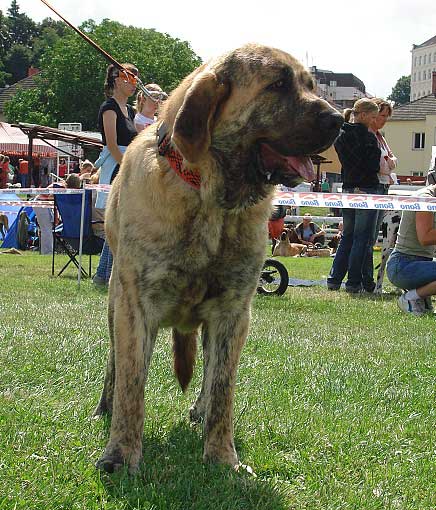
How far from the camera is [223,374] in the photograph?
317 cm

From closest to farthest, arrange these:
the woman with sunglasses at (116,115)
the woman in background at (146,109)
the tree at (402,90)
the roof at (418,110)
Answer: the woman with sunglasses at (116,115)
the woman in background at (146,109)
the roof at (418,110)
the tree at (402,90)

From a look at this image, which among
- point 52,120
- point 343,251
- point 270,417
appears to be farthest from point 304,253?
point 52,120

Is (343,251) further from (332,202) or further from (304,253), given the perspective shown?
(304,253)

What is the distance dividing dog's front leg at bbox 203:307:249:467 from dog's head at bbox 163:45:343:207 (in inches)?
20.3

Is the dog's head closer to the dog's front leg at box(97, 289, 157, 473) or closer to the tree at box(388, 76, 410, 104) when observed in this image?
the dog's front leg at box(97, 289, 157, 473)

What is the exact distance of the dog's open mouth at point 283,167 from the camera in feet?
9.75

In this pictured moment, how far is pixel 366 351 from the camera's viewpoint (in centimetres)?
530

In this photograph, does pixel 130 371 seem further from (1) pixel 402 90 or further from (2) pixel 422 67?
(1) pixel 402 90

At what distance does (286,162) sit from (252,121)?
209mm

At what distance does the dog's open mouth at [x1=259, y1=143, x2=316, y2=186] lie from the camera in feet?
9.75

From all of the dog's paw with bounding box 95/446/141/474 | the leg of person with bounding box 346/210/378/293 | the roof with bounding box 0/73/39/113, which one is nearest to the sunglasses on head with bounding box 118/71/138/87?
the leg of person with bounding box 346/210/378/293

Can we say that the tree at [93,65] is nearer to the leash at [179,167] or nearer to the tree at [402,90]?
the leash at [179,167]

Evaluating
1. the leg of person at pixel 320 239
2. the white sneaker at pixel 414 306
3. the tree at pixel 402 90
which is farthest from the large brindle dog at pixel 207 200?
the tree at pixel 402 90

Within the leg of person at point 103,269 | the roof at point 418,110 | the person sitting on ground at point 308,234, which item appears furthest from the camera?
the roof at point 418,110
